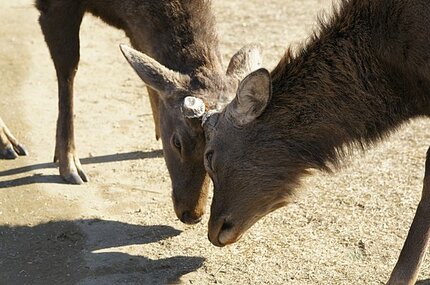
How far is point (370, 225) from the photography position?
8.02m

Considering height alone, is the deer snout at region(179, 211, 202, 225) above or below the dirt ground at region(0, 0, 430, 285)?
above

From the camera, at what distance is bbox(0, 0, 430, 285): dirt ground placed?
739 centimetres

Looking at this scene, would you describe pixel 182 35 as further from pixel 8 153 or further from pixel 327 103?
pixel 8 153

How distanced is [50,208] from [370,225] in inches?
112

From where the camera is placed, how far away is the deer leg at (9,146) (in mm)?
9311

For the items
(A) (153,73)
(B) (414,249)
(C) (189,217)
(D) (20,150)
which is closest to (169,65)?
(A) (153,73)

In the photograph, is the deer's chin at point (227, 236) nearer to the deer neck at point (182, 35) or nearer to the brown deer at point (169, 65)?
the brown deer at point (169, 65)

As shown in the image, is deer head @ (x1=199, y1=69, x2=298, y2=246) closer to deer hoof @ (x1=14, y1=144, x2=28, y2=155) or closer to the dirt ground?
the dirt ground

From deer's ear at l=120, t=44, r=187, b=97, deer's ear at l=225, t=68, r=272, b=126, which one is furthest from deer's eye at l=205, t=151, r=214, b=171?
deer's ear at l=120, t=44, r=187, b=97

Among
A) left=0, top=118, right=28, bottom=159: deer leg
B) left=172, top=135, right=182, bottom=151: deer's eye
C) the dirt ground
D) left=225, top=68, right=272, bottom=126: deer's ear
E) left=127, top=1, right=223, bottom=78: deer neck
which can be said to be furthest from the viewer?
left=0, top=118, right=28, bottom=159: deer leg

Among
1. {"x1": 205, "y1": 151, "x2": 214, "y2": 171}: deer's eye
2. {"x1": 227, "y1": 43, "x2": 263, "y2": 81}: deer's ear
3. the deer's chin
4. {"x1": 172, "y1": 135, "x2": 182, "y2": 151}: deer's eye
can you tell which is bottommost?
the deer's chin

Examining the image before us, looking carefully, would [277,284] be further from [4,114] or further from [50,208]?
[4,114]

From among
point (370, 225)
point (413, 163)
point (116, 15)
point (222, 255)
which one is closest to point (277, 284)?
point (222, 255)

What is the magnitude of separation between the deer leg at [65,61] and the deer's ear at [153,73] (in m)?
1.38
